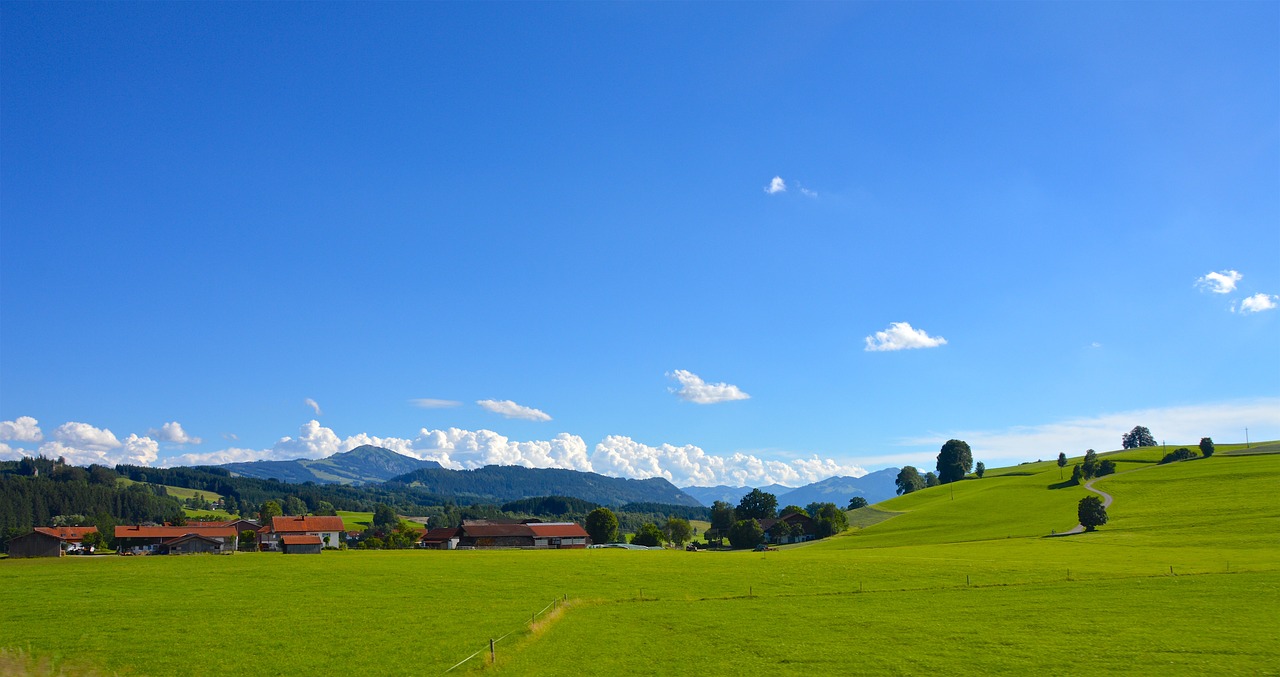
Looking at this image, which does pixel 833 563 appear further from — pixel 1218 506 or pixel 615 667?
pixel 1218 506

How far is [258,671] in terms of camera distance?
32.8 meters

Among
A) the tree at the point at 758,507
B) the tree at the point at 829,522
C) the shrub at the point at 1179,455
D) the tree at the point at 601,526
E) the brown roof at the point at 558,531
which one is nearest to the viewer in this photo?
the tree at the point at 829,522

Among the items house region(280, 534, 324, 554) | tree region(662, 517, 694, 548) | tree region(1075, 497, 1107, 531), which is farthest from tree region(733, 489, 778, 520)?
house region(280, 534, 324, 554)

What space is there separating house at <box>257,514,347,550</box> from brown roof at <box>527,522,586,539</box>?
127 ft

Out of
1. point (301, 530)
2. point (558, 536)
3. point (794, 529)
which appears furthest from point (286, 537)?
point (794, 529)

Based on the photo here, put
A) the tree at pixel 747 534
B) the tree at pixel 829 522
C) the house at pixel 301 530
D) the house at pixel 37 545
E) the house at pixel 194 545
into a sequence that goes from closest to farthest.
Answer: the house at pixel 37 545 < the house at pixel 194 545 < the house at pixel 301 530 < the tree at pixel 829 522 < the tree at pixel 747 534

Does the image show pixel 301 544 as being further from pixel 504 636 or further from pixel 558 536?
pixel 504 636

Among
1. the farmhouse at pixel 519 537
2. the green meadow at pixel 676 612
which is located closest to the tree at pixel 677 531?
the farmhouse at pixel 519 537

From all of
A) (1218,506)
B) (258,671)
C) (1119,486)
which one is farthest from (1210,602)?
(1119,486)

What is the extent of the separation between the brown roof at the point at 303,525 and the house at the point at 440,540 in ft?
58.1

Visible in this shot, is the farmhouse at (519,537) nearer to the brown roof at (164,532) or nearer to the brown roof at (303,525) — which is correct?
the brown roof at (303,525)

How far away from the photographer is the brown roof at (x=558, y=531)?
154 meters

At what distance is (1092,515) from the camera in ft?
356

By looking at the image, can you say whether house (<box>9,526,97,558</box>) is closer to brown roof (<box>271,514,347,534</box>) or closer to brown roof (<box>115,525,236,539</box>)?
brown roof (<box>115,525,236,539</box>)
